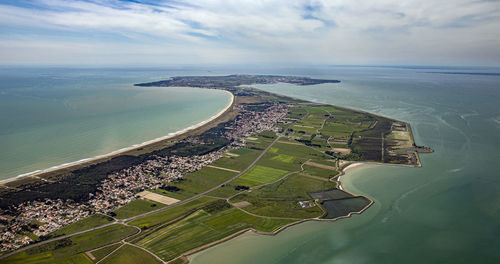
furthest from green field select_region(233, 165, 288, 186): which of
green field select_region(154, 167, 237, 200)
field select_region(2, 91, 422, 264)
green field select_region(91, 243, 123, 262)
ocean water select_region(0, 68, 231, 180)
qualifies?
ocean water select_region(0, 68, 231, 180)

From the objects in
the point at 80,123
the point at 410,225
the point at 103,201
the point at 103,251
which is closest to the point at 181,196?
the point at 103,201

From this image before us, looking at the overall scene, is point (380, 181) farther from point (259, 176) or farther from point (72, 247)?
point (72, 247)

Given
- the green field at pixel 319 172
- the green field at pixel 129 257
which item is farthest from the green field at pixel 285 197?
the green field at pixel 129 257

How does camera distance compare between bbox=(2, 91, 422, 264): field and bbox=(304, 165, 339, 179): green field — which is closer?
bbox=(2, 91, 422, 264): field

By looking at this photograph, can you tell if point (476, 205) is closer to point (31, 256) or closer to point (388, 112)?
point (31, 256)

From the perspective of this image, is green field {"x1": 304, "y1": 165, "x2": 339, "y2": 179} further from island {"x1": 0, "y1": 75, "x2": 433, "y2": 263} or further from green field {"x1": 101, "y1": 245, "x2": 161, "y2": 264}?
green field {"x1": 101, "y1": 245, "x2": 161, "y2": 264}

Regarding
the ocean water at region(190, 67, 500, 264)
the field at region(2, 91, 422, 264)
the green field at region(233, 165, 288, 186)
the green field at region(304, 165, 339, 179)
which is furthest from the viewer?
the green field at region(304, 165, 339, 179)

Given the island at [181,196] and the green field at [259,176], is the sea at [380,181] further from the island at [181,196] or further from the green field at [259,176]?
the green field at [259,176]

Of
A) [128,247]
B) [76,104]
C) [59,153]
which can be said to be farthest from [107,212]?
[76,104]
